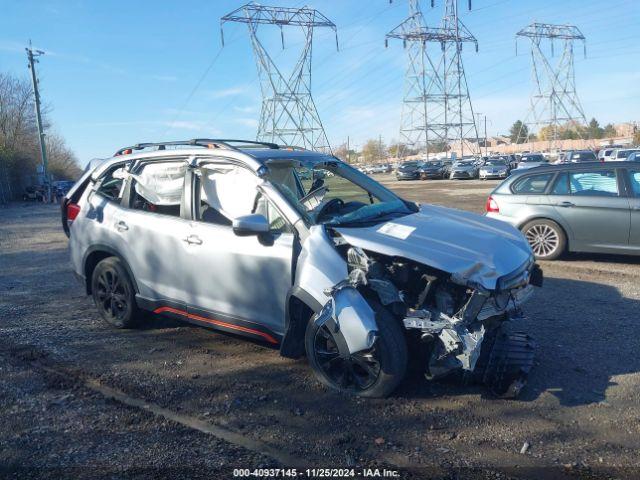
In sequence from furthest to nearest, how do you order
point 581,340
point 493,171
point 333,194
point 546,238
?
point 493,171 → point 546,238 → point 581,340 → point 333,194

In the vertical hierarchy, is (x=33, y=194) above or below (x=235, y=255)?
below

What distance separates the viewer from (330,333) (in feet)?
12.6

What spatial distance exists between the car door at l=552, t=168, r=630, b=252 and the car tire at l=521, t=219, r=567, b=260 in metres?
0.16

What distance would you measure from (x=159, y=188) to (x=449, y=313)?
9.95 feet

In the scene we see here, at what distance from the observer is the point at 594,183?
Result: 26.9 feet

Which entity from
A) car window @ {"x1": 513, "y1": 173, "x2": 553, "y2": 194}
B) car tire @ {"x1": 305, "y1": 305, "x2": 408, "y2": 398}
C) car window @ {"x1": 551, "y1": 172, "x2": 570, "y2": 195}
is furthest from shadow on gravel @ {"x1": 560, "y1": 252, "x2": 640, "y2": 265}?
car tire @ {"x1": 305, "y1": 305, "x2": 408, "y2": 398}

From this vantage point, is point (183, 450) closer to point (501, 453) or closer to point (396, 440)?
point (396, 440)

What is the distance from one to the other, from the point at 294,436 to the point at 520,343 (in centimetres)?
186

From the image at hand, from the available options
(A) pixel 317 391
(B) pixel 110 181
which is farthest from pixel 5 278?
(A) pixel 317 391

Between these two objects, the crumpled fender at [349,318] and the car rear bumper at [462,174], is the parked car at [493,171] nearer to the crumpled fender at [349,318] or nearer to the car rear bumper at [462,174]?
the car rear bumper at [462,174]

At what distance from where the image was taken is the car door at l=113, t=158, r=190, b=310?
4812 millimetres

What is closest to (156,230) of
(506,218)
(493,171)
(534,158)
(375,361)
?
(375,361)

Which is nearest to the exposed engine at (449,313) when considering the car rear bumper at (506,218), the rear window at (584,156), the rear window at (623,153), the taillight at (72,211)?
the taillight at (72,211)

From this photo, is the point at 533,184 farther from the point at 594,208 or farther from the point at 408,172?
the point at 408,172
